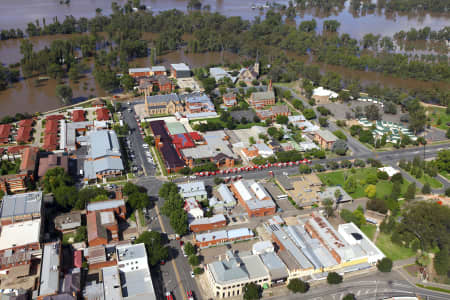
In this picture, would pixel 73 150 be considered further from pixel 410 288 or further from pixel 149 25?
pixel 149 25

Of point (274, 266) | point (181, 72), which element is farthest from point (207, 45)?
point (274, 266)

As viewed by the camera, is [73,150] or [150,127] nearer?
[73,150]

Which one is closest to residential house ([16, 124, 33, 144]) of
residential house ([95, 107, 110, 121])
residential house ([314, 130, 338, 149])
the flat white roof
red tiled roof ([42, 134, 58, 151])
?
red tiled roof ([42, 134, 58, 151])

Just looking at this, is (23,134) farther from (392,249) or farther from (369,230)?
(392,249)

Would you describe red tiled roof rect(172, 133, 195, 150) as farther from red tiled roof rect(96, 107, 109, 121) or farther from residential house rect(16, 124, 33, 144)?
residential house rect(16, 124, 33, 144)

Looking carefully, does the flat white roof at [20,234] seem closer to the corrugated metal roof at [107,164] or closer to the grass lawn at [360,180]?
the corrugated metal roof at [107,164]

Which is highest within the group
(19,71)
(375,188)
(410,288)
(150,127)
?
(19,71)

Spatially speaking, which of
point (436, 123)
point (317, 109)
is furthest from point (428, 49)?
point (317, 109)
